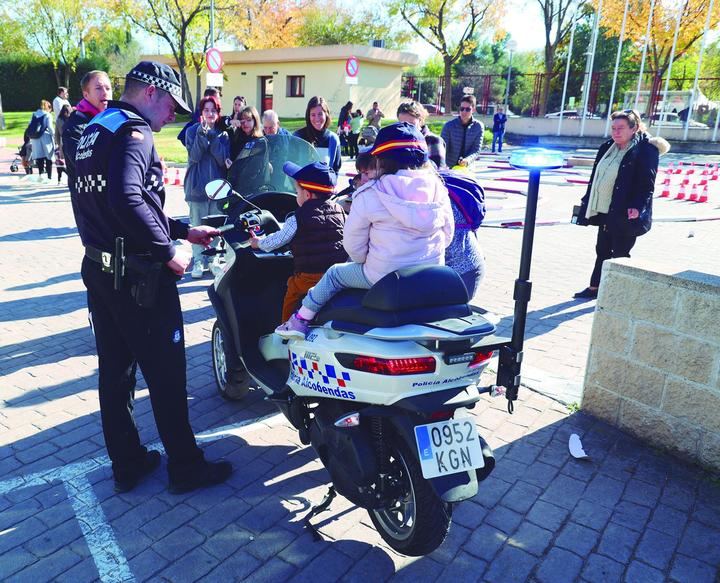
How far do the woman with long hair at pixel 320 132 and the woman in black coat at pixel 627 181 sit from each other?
288 cm

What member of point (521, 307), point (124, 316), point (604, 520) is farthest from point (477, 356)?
point (124, 316)

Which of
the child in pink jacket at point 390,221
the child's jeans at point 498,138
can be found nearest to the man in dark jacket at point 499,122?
the child's jeans at point 498,138

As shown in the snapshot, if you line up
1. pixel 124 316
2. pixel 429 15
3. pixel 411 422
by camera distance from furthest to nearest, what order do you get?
pixel 429 15
pixel 124 316
pixel 411 422

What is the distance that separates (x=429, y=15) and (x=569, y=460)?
43520 millimetres

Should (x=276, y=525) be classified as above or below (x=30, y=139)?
below

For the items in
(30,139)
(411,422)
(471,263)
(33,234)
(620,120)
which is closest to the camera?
(411,422)

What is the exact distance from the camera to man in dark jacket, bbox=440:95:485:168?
794 centimetres

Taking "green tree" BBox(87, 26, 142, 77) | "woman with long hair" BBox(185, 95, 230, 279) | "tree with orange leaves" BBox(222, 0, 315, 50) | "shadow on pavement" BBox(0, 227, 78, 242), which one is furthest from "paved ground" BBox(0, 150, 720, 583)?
"green tree" BBox(87, 26, 142, 77)

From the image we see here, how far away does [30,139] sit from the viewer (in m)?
13.8

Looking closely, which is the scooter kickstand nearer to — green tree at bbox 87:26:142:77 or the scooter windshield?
the scooter windshield

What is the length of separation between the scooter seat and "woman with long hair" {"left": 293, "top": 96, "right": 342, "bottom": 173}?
4.09m

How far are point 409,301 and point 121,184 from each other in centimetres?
140

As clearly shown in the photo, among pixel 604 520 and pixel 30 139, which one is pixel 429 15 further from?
pixel 604 520

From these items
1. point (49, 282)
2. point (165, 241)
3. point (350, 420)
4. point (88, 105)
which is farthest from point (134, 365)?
point (49, 282)
